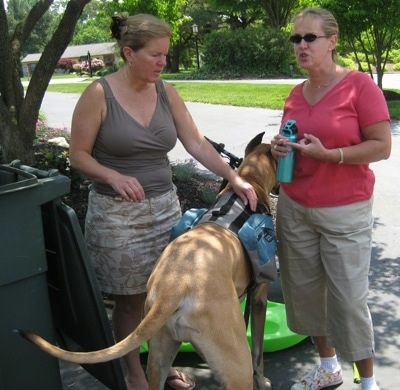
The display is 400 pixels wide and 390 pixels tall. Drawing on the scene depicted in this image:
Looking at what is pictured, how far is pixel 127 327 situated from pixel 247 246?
880mm

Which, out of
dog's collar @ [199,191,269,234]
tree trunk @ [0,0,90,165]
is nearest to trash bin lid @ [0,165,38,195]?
dog's collar @ [199,191,269,234]

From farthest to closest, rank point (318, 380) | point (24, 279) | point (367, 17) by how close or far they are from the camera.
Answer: point (367, 17) < point (318, 380) < point (24, 279)

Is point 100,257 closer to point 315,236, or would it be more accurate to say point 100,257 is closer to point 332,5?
point 315,236

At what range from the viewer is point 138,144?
2615 millimetres

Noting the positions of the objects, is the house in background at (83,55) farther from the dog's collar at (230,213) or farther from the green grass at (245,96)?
the dog's collar at (230,213)

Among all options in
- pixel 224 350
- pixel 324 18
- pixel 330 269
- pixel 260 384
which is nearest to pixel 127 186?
pixel 224 350

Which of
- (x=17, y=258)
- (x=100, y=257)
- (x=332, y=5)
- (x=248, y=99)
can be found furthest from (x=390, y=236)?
(x=248, y=99)

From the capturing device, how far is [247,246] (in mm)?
2633

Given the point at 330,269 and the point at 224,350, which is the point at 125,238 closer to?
the point at 224,350

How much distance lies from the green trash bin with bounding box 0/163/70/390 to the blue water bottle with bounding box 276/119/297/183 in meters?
1.09

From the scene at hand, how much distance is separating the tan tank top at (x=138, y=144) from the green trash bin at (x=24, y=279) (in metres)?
0.34

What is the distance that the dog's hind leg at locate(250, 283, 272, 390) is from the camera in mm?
2965

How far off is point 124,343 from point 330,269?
1.24m

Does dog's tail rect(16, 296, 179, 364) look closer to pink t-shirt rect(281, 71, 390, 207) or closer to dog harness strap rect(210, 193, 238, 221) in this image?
dog harness strap rect(210, 193, 238, 221)
